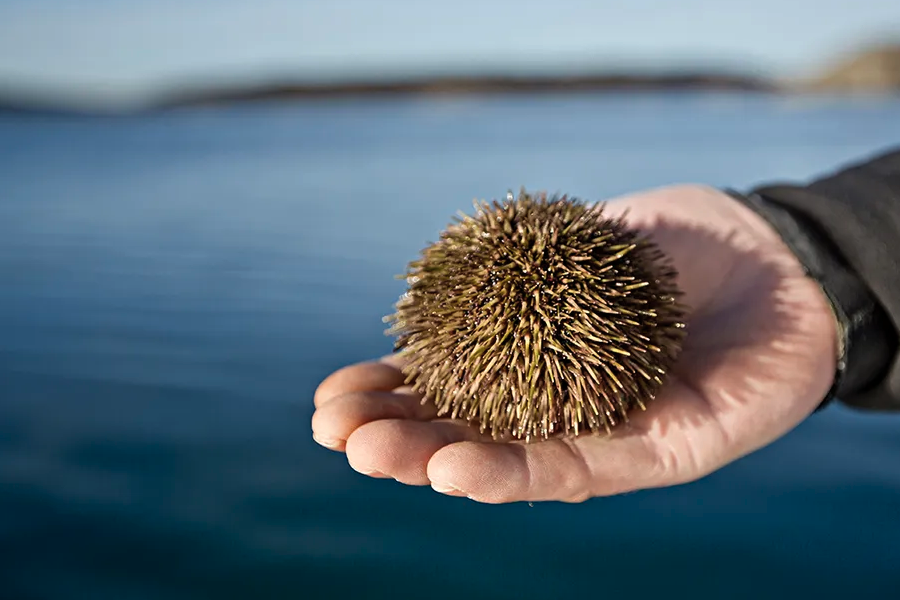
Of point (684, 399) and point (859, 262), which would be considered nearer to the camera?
point (684, 399)

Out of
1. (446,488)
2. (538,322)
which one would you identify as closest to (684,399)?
(538,322)

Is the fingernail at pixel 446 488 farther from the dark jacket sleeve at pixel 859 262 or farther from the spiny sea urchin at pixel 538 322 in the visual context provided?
the dark jacket sleeve at pixel 859 262

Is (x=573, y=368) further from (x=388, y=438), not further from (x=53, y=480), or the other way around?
(x=53, y=480)

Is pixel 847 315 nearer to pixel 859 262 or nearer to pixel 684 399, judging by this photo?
pixel 859 262

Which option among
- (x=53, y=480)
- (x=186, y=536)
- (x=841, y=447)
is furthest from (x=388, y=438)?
(x=841, y=447)

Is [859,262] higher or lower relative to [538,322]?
higher

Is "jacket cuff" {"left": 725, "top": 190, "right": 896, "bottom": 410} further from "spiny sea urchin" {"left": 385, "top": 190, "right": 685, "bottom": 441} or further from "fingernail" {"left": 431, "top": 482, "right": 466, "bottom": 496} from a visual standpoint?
"fingernail" {"left": 431, "top": 482, "right": 466, "bottom": 496}
